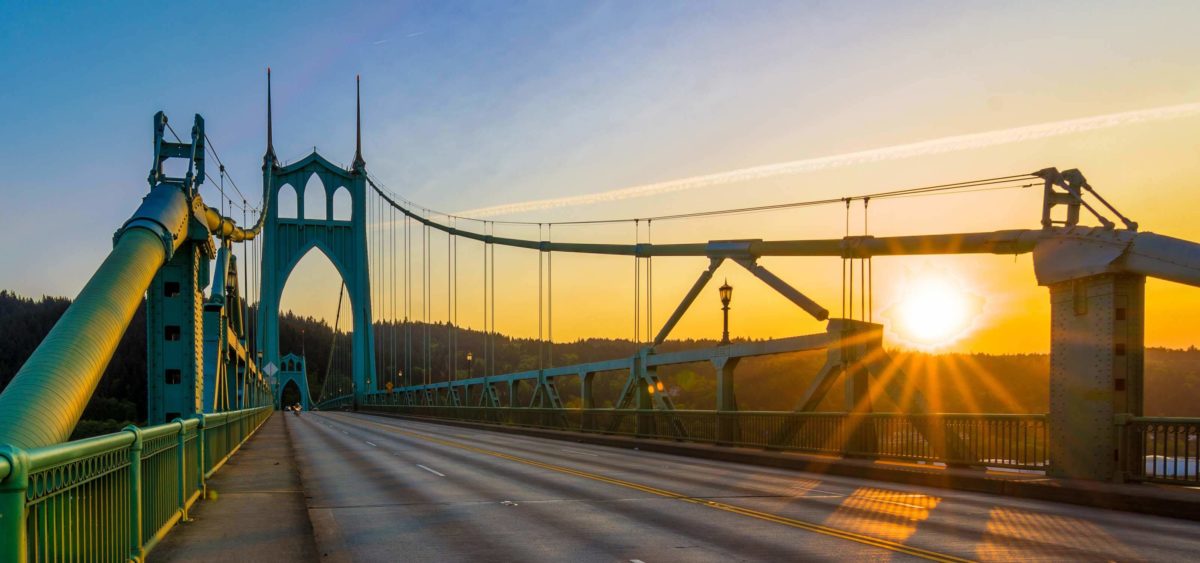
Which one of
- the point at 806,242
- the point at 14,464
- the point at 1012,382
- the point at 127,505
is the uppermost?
the point at 806,242

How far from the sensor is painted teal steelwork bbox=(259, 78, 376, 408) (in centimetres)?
9644

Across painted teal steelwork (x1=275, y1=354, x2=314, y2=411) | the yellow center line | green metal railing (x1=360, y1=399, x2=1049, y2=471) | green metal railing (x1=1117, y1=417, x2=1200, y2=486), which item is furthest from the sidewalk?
painted teal steelwork (x1=275, y1=354, x2=314, y2=411)

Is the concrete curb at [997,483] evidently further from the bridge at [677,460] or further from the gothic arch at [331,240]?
the gothic arch at [331,240]

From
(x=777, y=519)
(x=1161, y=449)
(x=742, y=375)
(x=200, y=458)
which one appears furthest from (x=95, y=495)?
(x=742, y=375)

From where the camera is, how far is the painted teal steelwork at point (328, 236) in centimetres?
9644

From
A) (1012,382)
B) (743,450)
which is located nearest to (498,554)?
(743,450)

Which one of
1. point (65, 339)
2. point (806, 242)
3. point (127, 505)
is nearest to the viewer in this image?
point (127, 505)

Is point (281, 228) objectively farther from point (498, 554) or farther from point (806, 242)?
point (498, 554)

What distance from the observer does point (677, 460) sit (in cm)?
2417

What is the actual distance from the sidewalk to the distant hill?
1257 cm

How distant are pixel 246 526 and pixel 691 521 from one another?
510 centimetres

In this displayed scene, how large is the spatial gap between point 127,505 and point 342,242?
3724 inches

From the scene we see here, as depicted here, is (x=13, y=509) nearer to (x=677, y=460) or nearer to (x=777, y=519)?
(x=777, y=519)

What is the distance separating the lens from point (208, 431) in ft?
50.8
